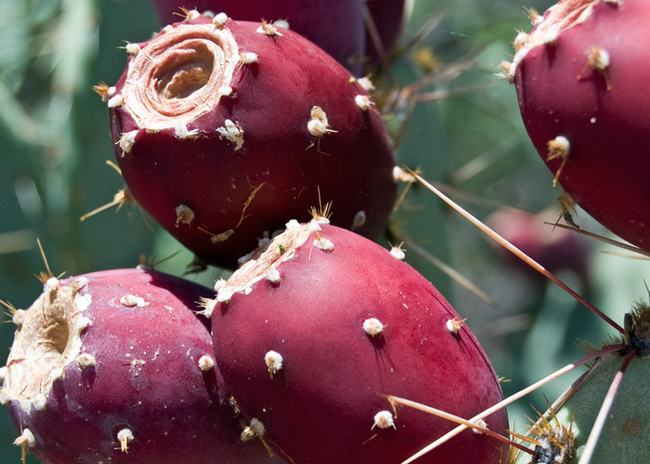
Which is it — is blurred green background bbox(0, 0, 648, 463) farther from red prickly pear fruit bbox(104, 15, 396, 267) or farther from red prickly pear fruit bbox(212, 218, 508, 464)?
red prickly pear fruit bbox(212, 218, 508, 464)

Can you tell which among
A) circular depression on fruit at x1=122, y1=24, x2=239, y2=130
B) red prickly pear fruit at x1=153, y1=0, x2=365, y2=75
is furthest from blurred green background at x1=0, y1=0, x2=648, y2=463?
circular depression on fruit at x1=122, y1=24, x2=239, y2=130

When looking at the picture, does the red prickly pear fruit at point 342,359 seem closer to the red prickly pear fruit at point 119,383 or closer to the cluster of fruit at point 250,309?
the cluster of fruit at point 250,309

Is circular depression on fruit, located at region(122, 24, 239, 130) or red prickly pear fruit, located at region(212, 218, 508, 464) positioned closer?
red prickly pear fruit, located at region(212, 218, 508, 464)

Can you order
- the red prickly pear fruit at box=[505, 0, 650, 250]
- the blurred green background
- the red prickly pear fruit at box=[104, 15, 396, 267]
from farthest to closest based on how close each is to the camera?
the blurred green background
the red prickly pear fruit at box=[104, 15, 396, 267]
the red prickly pear fruit at box=[505, 0, 650, 250]

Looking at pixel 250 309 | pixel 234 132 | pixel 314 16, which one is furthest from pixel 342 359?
pixel 314 16

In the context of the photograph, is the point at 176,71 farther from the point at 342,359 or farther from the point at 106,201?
the point at 106,201

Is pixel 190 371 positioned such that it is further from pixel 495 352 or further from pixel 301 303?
pixel 495 352
